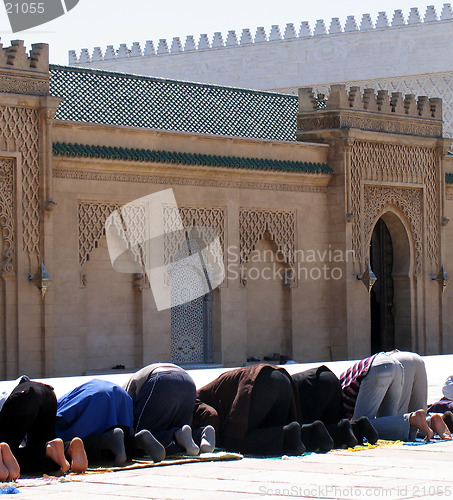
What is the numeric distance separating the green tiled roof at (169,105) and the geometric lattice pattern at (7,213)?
164 cm

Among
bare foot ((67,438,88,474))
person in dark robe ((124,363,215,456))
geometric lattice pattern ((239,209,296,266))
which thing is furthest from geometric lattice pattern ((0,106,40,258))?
bare foot ((67,438,88,474))

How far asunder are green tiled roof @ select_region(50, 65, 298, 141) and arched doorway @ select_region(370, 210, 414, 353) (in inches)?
97.6

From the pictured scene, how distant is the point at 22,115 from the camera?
1525cm

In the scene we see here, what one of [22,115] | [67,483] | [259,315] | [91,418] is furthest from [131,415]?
[259,315]

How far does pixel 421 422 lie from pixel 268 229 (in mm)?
9967

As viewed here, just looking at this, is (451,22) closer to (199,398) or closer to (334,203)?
(334,203)

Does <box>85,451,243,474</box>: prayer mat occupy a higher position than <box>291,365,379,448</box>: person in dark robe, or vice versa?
<box>291,365,379,448</box>: person in dark robe

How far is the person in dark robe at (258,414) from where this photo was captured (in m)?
7.77

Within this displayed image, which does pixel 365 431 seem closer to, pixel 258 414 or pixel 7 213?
pixel 258 414

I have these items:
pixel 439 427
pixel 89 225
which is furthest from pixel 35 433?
pixel 89 225

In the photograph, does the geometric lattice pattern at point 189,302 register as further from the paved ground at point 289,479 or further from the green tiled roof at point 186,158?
the paved ground at point 289,479
